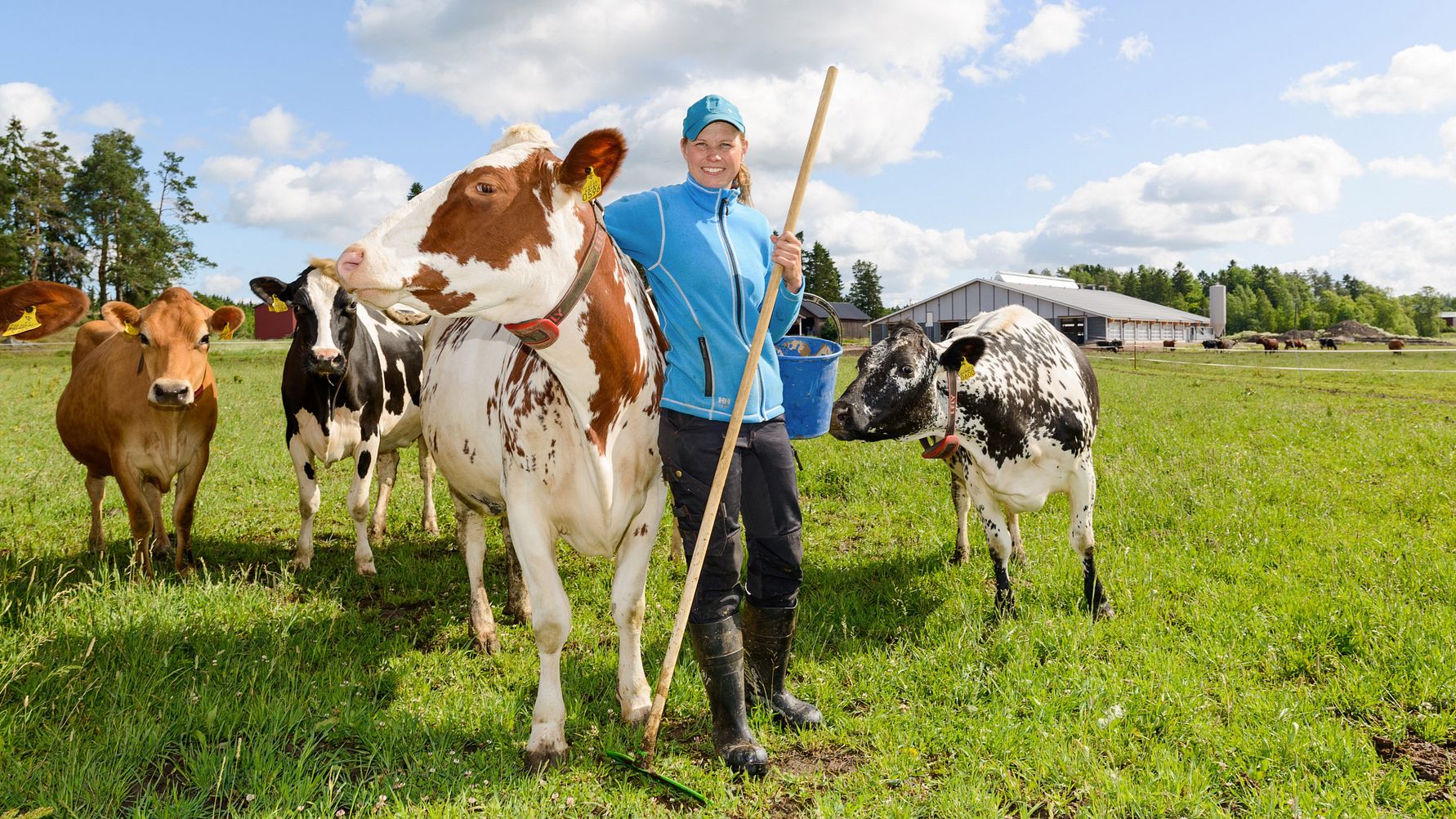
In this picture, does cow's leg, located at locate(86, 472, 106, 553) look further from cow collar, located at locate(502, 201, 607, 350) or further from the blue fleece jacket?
the blue fleece jacket

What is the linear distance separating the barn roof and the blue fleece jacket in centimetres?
5237

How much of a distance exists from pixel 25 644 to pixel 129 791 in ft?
4.43

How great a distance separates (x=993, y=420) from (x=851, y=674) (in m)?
1.87

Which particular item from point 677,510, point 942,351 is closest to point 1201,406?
point 942,351

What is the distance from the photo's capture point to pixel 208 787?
3.06 metres

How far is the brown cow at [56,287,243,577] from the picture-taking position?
5438 mm

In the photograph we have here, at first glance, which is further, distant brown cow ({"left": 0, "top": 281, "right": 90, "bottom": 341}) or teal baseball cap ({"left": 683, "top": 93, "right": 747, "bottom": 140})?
distant brown cow ({"left": 0, "top": 281, "right": 90, "bottom": 341})

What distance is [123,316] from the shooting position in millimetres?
5781

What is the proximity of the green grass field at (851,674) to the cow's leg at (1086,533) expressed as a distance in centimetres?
14

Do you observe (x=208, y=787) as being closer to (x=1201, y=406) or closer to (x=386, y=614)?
(x=386, y=614)

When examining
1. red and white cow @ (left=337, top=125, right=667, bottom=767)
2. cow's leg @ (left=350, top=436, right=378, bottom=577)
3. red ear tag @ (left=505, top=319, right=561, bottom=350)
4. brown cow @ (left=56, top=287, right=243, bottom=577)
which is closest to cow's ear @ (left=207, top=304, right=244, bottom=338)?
brown cow @ (left=56, top=287, right=243, bottom=577)

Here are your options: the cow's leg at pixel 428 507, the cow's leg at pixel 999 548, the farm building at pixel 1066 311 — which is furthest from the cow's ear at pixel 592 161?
the farm building at pixel 1066 311

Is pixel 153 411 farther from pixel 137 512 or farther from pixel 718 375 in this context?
pixel 718 375

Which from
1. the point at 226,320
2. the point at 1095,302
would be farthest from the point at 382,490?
the point at 1095,302
